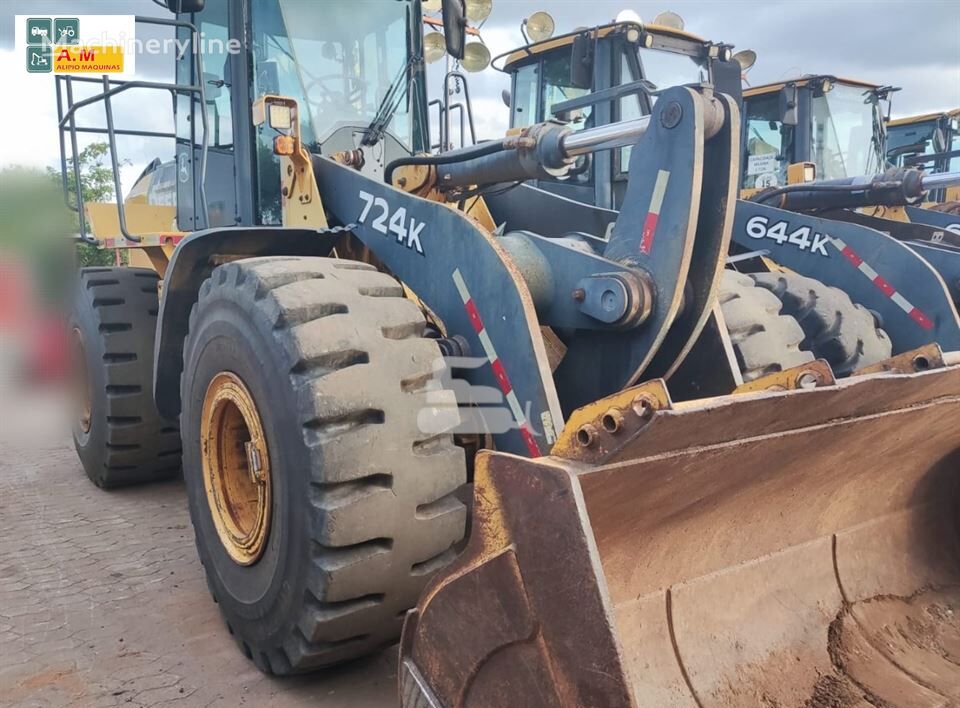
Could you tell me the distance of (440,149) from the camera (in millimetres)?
4617

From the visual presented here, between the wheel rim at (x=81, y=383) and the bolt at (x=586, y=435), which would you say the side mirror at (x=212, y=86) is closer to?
the wheel rim at (x=81, y=383)

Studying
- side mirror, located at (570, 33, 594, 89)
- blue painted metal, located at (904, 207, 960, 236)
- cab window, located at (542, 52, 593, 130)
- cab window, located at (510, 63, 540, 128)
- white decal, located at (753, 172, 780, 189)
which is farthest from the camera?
white decal, located at (753, 172, 780, 189)

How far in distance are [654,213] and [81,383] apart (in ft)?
14.2

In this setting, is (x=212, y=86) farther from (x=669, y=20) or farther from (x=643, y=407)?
(x=669, y=20)

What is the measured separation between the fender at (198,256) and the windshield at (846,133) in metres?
8.03

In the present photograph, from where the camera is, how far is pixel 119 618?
11.4 feet

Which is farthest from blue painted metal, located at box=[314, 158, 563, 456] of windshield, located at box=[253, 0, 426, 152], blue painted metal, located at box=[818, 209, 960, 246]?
blue painted metal, located at box=[818, 209, 960, 246]

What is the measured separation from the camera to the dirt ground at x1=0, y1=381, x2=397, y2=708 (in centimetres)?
288

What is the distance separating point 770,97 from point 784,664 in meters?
9.03

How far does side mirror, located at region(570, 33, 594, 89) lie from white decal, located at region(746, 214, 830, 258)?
1581mm

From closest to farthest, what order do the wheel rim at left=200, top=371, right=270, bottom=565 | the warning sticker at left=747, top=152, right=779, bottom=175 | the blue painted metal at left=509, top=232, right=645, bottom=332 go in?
the blue painted metal at left=509, top=232, right=645, bottom=332, the wheel rim at left=200, top=371, right=270, bottom=565, the warning sticker at left=747, top=152, right=779, bottom=175

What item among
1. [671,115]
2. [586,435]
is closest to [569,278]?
[671,115]

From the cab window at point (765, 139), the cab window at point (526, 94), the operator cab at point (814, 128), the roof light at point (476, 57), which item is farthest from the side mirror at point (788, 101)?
the roof light at point (476, 57)

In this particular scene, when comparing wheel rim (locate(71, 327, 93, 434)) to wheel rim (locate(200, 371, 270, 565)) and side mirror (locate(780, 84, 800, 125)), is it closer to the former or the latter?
wheel rim (locate(200, 371, 270, 565))
